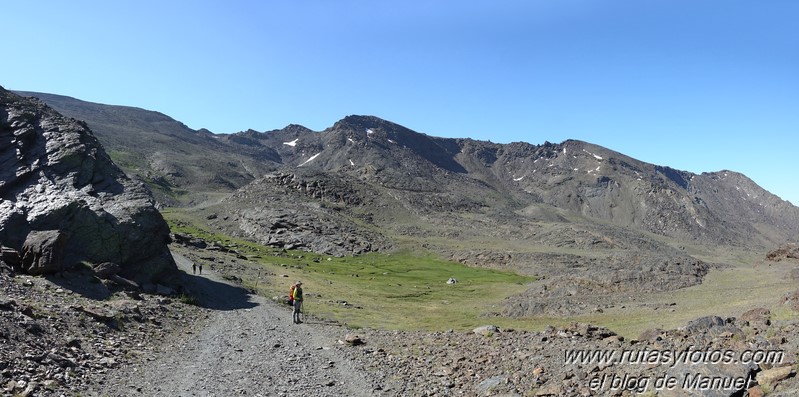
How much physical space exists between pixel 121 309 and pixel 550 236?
458 ft

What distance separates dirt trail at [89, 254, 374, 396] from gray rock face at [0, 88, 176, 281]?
9.84 metres

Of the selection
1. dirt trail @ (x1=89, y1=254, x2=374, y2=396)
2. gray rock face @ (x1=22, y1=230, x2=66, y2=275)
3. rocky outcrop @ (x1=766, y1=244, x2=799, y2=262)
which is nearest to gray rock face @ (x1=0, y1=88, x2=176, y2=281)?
Result: gray rock face @ (x1=22, y1=230, x2=66, y2=275)

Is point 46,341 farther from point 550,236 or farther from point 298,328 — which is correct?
point 550,236

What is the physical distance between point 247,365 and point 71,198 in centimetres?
2418

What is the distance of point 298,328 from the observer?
29625 mm

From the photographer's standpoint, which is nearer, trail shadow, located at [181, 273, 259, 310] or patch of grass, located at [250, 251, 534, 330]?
trail shadow, located at [181, 273, 259, 310]

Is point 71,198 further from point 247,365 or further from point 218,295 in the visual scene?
point 247,365

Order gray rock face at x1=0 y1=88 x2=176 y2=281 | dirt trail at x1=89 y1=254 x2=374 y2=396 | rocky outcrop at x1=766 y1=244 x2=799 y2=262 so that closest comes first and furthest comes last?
dirt trail at x1=89 y1=254 x2=374 y2=396
gray rock face at x1=0 y1=88 x2=176 y2=281
rocky outcrop at x1=766 y1=244 x2=799 y2=262

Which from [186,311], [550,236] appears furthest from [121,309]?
[550,236]

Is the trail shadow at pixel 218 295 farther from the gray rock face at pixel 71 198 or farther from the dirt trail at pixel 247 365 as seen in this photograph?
the dirt trail at pixel 247 365

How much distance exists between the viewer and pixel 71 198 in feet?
111

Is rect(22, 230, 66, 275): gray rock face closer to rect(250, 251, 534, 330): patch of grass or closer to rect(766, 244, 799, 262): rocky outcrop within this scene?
rect(250, 251, 534, 330): patch of grass

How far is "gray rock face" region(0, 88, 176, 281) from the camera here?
104 feet

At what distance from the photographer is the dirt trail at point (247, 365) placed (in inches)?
631
